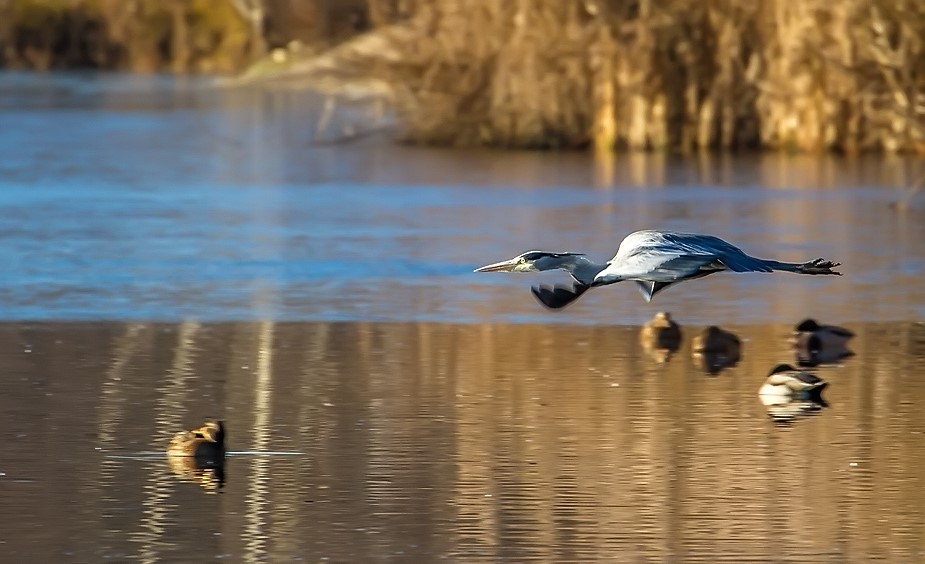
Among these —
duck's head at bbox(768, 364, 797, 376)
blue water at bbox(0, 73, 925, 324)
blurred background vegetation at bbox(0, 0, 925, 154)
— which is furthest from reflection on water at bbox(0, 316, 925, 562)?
blurred background vegetation at bbox(0, 0, 925, 154)

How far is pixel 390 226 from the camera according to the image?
13.6 metres

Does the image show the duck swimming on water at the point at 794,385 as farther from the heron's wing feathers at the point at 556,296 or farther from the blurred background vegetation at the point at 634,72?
the blurred background vegetation at the point at 634,72

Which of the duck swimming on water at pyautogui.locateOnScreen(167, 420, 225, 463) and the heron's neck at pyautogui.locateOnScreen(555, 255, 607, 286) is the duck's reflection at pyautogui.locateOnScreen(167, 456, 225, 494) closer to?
Result: the duck swimming on water at pyautogui.locateOnScreen(167, 420, 225, 463)

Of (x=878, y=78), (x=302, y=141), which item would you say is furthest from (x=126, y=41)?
(x=878, y=78)

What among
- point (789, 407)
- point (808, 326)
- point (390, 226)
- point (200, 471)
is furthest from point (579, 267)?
point (390, 226)

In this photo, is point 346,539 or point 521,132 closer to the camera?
point 346,539

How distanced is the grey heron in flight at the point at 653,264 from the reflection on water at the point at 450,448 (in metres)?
0.53

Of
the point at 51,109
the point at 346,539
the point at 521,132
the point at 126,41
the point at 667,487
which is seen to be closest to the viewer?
the point at 346,539

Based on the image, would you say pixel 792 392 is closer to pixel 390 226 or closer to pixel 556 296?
pixel 556 296

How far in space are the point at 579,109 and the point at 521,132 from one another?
1.98ft

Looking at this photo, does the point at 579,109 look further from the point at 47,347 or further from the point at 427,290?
the point at 47,347

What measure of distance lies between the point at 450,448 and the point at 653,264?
0.90 meters

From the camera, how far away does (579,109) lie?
2006 centimetres

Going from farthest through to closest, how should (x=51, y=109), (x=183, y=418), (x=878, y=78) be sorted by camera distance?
(x=51, y=109) → (x=878, y=78) → (x=183, y=418)
